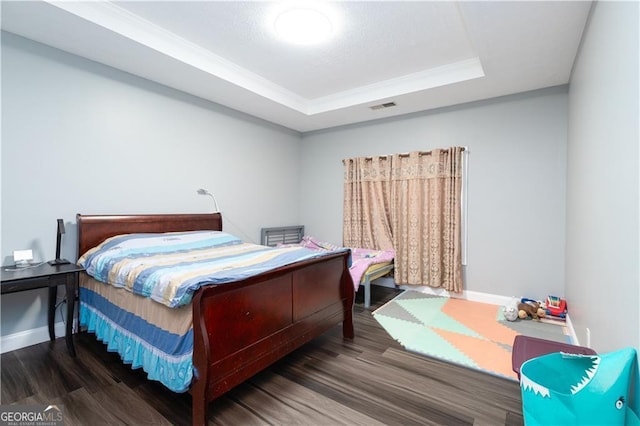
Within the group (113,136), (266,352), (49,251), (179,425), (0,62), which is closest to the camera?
(179,425)

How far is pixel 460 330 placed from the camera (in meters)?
2.81

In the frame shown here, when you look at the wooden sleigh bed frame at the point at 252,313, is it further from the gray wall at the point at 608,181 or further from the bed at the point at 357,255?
the gray wall at the point at 608,181

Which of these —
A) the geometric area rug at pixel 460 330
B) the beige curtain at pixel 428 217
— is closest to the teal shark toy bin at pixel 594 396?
the geometric area rug at pixel 460 330

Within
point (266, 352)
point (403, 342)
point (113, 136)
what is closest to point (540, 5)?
point (403, 342)

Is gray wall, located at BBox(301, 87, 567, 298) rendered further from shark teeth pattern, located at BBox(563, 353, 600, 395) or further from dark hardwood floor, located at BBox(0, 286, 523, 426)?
shark teeth pattern, located at BBox(563, 353, 600, 395)

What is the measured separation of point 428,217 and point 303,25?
2695mm

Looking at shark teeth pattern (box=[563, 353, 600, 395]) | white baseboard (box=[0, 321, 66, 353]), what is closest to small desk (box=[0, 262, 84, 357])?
white baseboard (box=[0, 321, 66, 353])

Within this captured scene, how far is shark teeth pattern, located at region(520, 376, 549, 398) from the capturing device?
40.4 inches

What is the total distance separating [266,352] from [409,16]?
2.67 meters

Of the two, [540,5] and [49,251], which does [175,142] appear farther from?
[540,5]

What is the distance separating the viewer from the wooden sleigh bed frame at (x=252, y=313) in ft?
4.93

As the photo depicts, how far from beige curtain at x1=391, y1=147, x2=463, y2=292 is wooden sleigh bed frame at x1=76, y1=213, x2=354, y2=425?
1.62 metres

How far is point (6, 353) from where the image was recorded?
7.48ft

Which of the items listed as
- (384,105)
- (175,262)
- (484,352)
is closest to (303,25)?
(384,105)
